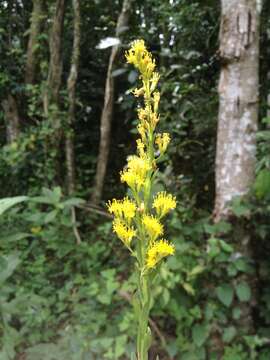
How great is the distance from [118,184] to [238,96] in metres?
2.26

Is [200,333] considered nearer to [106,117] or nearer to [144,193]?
[144,193]

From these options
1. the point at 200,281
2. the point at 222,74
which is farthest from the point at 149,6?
the point at 200,281

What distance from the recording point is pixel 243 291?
2.59 meters

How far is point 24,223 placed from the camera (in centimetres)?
397

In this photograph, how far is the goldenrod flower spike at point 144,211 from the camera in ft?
2.47

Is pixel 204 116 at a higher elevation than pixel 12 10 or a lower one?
lower

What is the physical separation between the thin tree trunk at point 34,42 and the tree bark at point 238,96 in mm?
2691

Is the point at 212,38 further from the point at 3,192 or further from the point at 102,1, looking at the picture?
the point at 3,192

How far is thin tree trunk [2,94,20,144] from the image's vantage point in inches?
192

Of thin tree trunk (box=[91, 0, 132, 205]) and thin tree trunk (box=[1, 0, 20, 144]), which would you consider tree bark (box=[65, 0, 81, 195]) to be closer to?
thin tree trunk (box=[91, 0, 132, 205])

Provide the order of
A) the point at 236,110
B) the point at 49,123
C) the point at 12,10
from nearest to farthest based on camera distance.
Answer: the point at 236,110
the point at 49,123
the point at 12,10

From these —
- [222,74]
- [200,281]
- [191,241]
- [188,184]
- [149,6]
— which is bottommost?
[200,281]

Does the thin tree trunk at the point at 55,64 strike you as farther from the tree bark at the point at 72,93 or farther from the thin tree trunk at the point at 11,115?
the thin tree trunk at the point at 11,115

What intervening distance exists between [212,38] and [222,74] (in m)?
1.37
